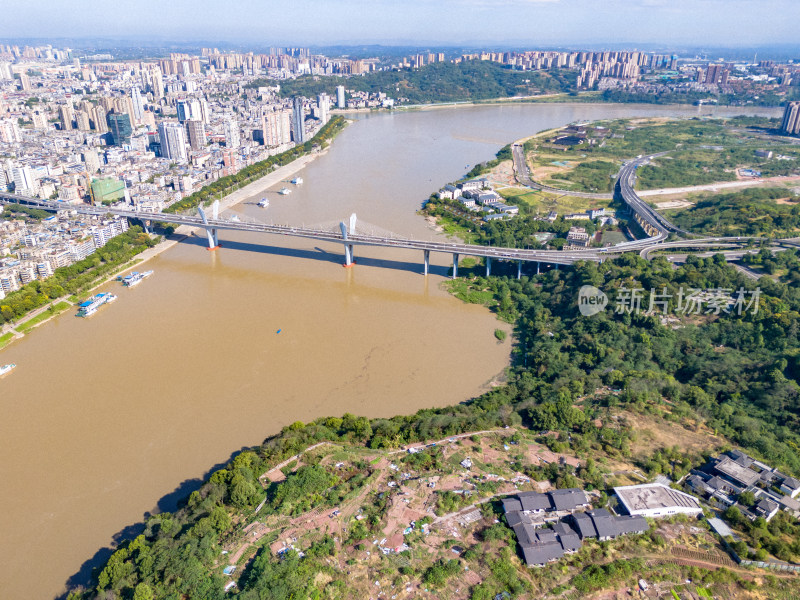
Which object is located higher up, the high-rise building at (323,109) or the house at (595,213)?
the high-rise building at (323,109)

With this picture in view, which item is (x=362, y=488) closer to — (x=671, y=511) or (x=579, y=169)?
(x=671, y=511)

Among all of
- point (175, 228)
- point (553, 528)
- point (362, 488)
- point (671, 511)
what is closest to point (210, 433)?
point (362, 488)

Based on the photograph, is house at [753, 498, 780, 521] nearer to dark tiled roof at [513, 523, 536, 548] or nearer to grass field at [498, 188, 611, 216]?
dark tiled roof at [513, 523, 536, 548]

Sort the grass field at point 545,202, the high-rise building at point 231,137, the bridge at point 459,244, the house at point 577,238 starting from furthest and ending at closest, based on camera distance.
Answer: the high-rise building at point 231,137 < the grass field at point 545,202 < the house at point 577,238 < the bridge at point 459,244

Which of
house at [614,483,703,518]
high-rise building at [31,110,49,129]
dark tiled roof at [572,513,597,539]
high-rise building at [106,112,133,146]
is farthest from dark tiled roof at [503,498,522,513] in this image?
high-rise building at [31,110,49,129]

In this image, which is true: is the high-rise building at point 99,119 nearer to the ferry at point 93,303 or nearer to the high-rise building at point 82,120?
the high-rise building at point 82,120

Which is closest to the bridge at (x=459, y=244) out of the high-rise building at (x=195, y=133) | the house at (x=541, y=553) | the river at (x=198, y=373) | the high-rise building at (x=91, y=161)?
the river at (x=198, y=373)

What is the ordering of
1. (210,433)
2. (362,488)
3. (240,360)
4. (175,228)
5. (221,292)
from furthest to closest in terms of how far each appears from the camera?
1. (175,228)
2. (221,292)
3. (240,360)
4. (210,433)
5. (362,488)
